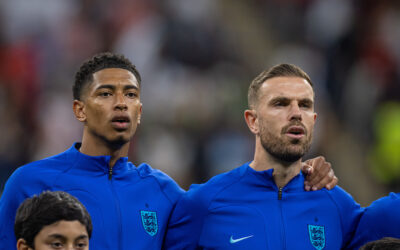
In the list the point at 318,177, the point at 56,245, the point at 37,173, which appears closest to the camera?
the point at 56,245

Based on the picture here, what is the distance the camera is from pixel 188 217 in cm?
445

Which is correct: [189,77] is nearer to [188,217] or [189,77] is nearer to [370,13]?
[370,13]

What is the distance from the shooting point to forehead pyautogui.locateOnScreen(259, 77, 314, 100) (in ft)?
14.9

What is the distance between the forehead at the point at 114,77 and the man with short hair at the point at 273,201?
0.73 metres

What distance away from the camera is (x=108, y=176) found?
4.44 m

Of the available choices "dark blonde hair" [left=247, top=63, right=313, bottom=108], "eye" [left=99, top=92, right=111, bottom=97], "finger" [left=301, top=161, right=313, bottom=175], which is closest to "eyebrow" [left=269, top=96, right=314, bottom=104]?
"dark blonde hair" [left=247, top=63, right=313, bottom=108]

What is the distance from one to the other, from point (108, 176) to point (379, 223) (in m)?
1.54

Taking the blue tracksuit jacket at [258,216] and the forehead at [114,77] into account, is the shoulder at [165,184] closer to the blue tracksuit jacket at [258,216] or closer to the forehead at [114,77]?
the blue tracksuit jacket at [258,216]

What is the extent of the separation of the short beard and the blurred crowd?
4.57m

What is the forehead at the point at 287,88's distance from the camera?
4.55m

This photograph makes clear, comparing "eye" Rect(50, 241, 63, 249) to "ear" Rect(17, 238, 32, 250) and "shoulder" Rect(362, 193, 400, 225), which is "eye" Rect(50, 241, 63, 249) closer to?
"ear" Rect(17, 238, 32, 250)

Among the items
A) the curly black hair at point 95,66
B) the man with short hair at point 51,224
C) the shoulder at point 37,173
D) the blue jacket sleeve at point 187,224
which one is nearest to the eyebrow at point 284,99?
the blue jacket sleeve at point 187,224

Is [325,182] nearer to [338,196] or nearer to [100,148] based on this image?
[338,196]

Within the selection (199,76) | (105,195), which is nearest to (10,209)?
(105,195)
